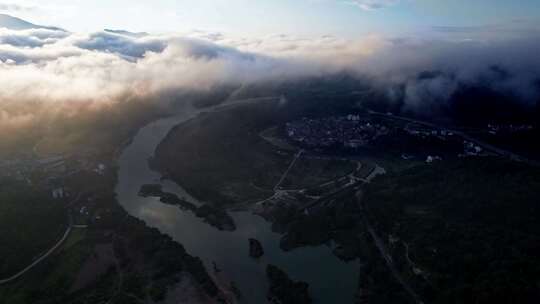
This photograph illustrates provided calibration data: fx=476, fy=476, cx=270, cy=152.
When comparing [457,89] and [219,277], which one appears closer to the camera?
[219,277]

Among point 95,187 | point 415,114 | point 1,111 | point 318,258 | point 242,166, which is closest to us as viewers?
point 318,258

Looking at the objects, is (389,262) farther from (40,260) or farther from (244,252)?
(40,260)

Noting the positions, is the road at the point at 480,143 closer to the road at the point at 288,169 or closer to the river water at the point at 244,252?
the road at the point at 288,169

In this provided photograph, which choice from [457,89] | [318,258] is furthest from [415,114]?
[318,258]

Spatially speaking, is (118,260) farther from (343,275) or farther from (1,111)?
(1,111)

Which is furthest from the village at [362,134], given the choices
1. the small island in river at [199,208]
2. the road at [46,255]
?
the road at [46,255]

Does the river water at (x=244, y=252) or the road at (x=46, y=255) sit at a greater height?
the road at (x=46, y=255)

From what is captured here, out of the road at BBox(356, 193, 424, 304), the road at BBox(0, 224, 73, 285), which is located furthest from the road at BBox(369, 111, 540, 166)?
the road at BBox(0, 224, 73, 285)

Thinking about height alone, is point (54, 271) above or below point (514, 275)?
below

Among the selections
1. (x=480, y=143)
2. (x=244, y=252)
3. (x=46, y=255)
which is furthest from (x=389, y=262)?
(x=480, y=143)
